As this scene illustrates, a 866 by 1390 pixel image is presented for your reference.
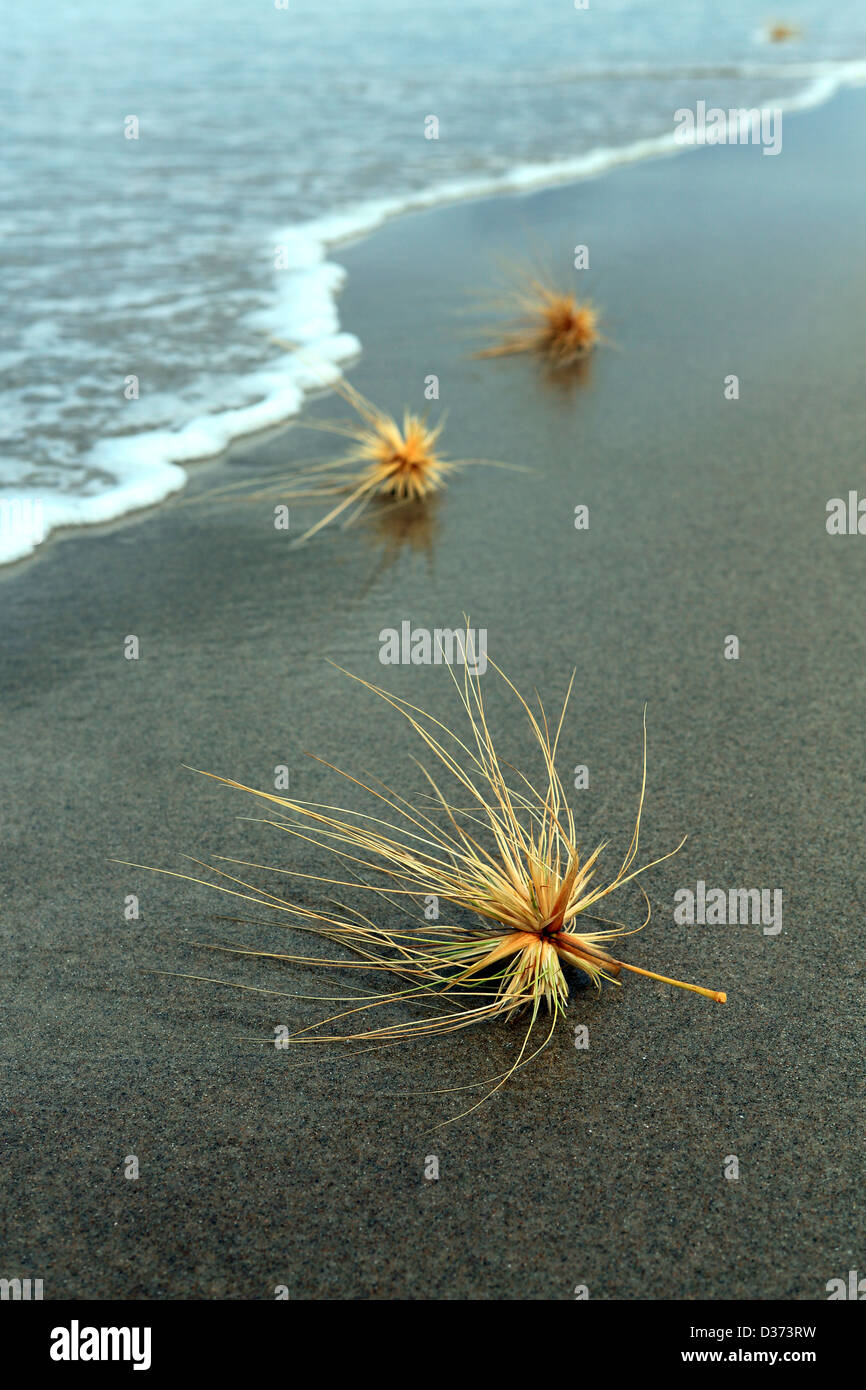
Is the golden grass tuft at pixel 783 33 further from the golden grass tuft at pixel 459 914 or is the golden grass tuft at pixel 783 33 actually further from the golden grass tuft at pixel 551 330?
the golden grass tuft at pixel 459 914

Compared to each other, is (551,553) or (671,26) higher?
(671,26)

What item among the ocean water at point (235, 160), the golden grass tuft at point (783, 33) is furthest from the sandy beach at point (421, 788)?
the golden grass tuft at point (783, 33)

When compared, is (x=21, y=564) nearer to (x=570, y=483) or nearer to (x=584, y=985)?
(x=570, y=483)

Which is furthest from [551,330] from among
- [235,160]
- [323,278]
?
[235,160]

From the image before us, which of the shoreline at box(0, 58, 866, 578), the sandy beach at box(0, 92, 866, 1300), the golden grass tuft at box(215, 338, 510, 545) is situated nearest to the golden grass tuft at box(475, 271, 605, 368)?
the sandy beach at box(0, 92, 866, 1300)

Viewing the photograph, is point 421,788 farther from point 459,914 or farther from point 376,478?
point 376,478
